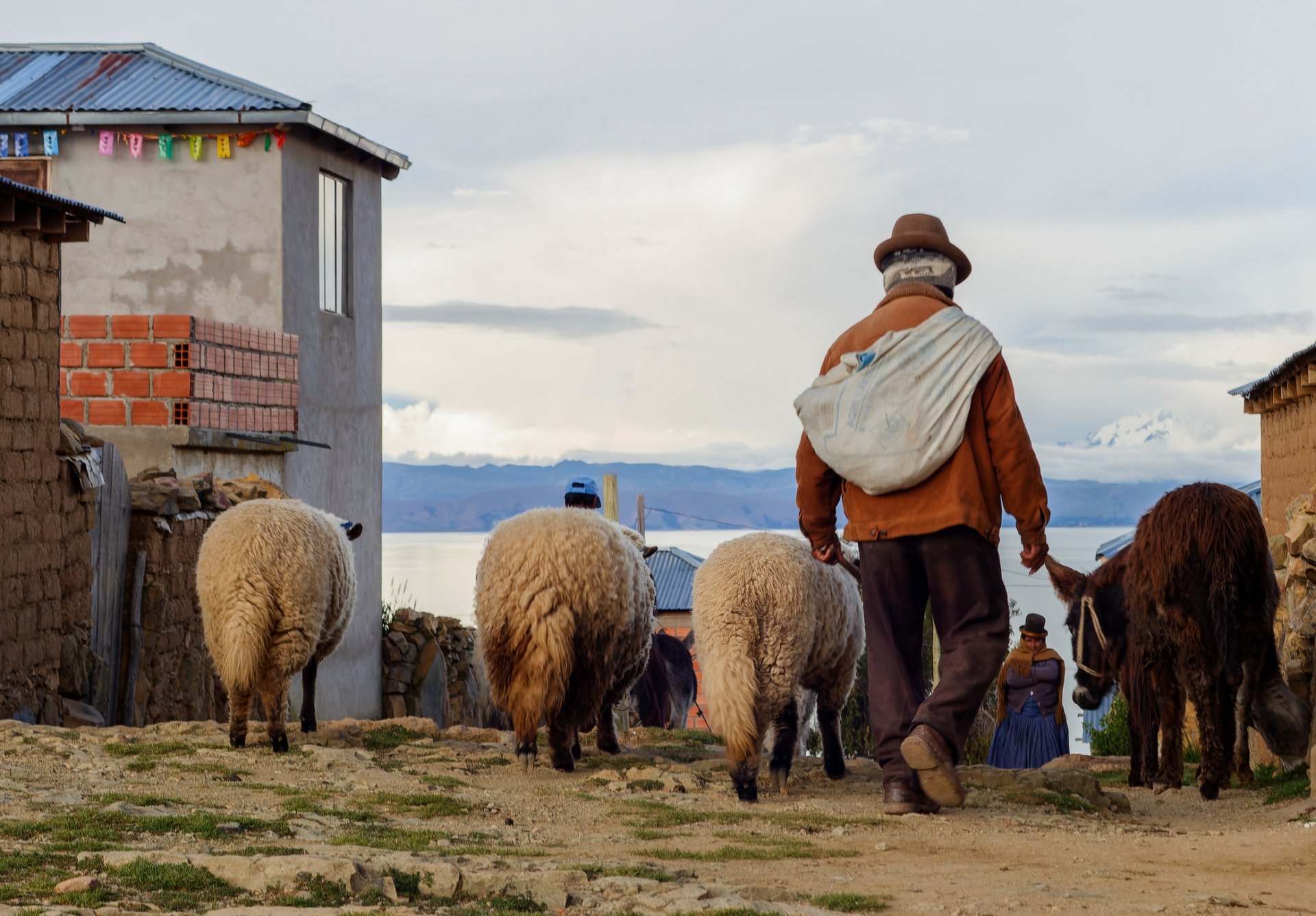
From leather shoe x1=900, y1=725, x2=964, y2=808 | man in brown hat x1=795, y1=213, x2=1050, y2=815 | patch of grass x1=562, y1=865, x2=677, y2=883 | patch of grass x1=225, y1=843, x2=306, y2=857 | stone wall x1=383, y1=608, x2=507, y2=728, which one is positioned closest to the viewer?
patch of grass x1=562, y1=865, x2=677, y2=883

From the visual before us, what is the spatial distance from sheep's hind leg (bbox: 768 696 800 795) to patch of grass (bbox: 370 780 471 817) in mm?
1675

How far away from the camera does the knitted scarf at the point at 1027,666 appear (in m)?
12.3

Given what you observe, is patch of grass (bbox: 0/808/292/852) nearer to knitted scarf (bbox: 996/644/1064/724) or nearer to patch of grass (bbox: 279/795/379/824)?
patch of grass (bbox: 279/795/379/824)

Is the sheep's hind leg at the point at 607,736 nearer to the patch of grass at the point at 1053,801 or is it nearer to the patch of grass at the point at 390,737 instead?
the patch of grass at the point at 390,737

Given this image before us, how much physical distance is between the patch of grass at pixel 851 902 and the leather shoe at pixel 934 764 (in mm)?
1758

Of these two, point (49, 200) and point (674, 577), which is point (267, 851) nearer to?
point (49, 200)

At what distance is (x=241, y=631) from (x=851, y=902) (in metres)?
5.09

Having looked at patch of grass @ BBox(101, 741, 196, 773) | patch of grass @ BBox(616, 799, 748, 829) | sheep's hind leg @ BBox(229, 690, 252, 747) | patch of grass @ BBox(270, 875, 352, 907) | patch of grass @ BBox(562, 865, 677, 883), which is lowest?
patch of grass @ BBox(616, 799, 748, 829)

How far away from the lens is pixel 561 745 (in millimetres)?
8320

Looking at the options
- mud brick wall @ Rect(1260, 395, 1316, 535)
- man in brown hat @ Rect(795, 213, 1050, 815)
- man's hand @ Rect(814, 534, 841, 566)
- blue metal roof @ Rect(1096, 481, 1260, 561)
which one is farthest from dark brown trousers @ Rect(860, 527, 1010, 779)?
blue metal roof @ Rect(1096, 481, 1260, 561)

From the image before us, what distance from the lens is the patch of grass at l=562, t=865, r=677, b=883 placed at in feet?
16.4

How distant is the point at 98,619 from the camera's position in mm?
11672

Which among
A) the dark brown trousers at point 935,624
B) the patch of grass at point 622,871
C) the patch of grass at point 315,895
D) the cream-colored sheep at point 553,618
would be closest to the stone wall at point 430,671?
the cream-colored sheep at point 553,618

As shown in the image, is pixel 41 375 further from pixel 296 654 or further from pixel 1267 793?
pixel 1267 793
